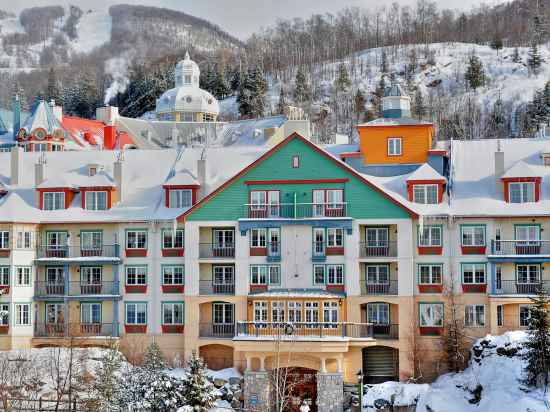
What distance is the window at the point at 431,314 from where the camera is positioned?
2256 inches

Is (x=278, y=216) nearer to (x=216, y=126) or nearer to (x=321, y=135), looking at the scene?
(x=216, y=126)

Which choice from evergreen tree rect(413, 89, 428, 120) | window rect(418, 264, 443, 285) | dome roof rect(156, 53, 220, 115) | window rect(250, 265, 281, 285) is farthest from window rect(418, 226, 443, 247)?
evergreen tree rect(413, 89, 428, 120)

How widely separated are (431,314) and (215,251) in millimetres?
12441

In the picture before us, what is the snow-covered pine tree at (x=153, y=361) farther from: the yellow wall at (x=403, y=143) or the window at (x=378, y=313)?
the yellow wall at (x=403, y=143)

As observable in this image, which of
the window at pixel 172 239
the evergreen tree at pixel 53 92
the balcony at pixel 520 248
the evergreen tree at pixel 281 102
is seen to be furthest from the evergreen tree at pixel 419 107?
the window at pixel 172 239

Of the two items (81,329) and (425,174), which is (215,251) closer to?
(81,329)

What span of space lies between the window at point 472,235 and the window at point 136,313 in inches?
726

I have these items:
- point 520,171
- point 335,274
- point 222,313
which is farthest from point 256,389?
point 520,171

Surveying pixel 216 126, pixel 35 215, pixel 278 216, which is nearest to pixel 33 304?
pixel 35 215

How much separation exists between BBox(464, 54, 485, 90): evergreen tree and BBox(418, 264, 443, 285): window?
8586cm

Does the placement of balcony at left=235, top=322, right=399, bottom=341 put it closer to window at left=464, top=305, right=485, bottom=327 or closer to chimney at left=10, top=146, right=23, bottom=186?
window at left=464, top=305, right=485, bottom=327

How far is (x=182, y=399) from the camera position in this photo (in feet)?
154

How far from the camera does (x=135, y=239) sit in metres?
→ 61.2

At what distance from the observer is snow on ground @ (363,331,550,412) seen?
48.5 m
